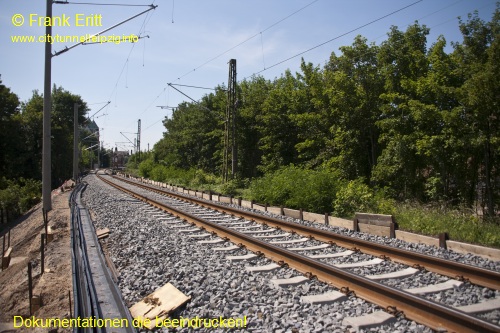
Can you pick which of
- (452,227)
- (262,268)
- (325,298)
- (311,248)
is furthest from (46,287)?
(452,227)

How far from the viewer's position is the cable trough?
4547mm

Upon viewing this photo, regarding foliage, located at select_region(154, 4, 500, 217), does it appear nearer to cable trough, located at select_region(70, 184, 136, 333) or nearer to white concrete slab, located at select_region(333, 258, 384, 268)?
white concrete slab, located at select_region(333, 258, 384, 268)

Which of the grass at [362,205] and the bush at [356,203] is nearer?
the grass at [362,205]

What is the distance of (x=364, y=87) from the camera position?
73.8 ft

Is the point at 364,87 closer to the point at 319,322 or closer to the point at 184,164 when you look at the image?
the point at 319,322

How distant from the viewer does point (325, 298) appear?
16.8ft

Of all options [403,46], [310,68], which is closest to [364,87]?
[403,46]

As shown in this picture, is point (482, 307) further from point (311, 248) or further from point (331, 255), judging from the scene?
point (311, 248)

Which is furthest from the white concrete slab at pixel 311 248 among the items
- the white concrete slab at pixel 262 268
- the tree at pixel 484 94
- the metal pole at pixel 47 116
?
the metal pole at pixel 47 116

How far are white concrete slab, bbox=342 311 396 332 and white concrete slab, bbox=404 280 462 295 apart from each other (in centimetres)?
103

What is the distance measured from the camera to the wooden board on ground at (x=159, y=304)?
15.2ft

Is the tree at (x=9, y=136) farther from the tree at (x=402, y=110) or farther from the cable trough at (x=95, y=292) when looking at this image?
the cable trough at (x=95, y=292)

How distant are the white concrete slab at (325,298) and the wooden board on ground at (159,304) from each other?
59.4 inches

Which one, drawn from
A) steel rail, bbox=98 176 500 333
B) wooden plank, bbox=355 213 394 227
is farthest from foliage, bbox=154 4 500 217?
steel rail, bbox=98 176 500 333
